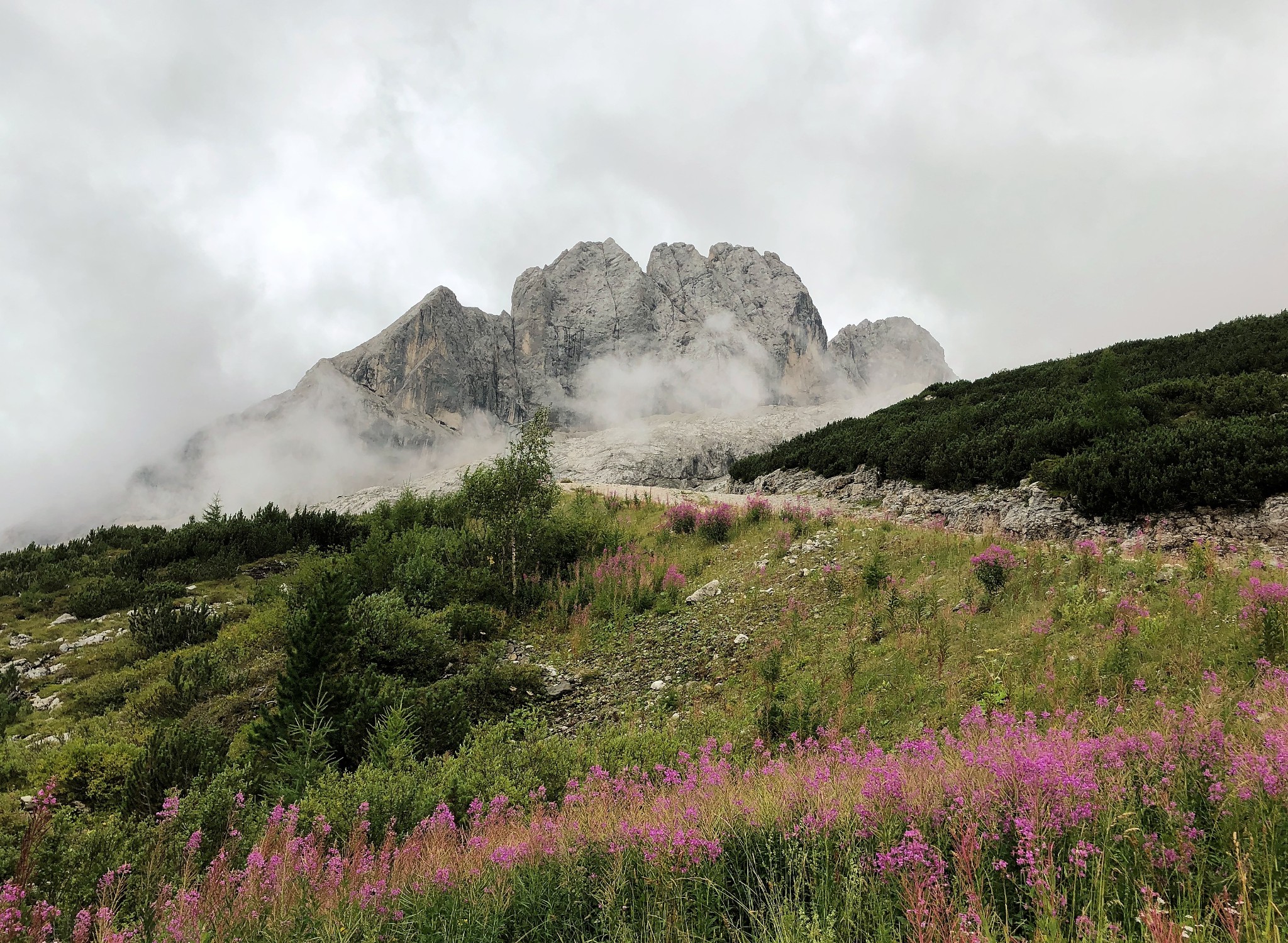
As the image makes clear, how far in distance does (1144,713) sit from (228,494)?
118m

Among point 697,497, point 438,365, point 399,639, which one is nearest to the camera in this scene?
point 399,639

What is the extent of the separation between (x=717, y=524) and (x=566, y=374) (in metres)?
95.3

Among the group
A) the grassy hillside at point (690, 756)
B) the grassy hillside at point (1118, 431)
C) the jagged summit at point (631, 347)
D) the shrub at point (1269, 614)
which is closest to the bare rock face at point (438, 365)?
the jagged summit at point (631, 347)

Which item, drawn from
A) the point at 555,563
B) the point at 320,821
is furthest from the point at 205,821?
the point at 555,563

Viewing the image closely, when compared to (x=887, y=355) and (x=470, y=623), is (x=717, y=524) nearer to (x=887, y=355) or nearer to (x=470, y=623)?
(x=470, y=623)

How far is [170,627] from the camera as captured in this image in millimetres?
12141

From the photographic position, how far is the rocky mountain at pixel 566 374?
95500 mm

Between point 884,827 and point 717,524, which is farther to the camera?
point 717,524

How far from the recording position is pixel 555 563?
1532 cm

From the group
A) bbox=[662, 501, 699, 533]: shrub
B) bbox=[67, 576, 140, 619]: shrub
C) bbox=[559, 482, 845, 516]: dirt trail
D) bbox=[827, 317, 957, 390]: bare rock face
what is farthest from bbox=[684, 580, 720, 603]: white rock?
bbox=[827, 317, 957, 390]: bare rock face

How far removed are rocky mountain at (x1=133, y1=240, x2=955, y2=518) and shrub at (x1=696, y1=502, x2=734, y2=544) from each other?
2777 inches

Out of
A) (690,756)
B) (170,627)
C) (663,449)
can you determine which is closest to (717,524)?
(690,756)

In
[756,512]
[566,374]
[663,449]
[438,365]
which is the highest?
[438,365]

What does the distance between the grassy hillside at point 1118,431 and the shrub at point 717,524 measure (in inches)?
346
